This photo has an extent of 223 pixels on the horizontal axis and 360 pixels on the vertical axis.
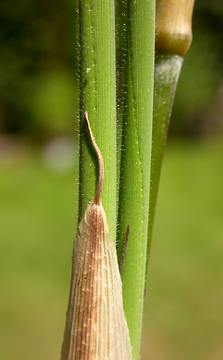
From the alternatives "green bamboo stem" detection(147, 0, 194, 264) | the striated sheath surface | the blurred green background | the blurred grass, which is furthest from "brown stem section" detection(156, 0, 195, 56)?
the blurred grass

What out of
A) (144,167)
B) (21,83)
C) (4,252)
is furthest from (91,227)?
(4,252)

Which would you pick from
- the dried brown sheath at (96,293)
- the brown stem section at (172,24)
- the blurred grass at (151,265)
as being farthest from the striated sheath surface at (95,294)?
the blurred grass at (151,265)

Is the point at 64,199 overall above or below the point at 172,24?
below

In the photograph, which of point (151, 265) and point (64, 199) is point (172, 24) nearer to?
point (151, 265)

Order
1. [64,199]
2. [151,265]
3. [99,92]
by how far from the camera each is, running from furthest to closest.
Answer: [64,199] → [151,265] → [99,92]

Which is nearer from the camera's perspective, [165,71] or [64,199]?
[165,71]

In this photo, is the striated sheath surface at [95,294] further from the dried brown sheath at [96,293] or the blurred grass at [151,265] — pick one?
the blurred grass at [151,265]

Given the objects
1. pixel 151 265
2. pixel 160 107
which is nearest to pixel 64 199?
pixel 151 265

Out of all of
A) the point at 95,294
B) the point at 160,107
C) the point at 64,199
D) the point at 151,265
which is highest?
the point at 160,107
